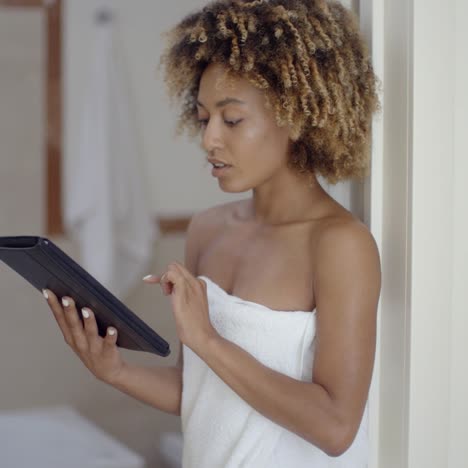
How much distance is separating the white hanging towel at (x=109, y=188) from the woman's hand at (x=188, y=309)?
3.66ft

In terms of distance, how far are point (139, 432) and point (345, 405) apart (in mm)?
1147

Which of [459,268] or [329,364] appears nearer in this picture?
[329,364]

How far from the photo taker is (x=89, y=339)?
108 cm

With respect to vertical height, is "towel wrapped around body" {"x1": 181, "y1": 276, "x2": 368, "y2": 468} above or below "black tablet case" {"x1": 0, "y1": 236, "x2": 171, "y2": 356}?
below

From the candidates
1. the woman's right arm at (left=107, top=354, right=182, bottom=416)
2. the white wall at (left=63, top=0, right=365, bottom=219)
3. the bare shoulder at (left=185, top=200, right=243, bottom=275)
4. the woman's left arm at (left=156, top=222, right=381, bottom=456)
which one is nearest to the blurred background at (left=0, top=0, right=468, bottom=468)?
the white wall at (left=63, top=0, right=365, bottom=219)

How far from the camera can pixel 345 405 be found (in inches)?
37.7

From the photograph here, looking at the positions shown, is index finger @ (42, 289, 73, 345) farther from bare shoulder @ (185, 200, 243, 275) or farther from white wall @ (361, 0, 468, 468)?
white wall @ (361, 0, 468, 468)

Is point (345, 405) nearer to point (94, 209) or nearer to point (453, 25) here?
point (453, 25)

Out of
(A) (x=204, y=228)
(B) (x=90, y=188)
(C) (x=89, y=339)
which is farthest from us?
(B) (x=90, y=188)

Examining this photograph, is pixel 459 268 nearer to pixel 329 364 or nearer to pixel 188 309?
pixel 329 364

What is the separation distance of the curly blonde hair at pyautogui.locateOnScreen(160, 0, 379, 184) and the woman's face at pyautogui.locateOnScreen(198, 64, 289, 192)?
2 centimetres

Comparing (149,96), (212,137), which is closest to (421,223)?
(212,137)

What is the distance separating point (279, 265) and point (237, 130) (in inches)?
7.3

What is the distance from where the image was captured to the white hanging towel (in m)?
2.00
